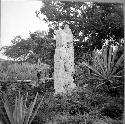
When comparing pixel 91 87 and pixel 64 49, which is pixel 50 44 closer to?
pixel 64 49

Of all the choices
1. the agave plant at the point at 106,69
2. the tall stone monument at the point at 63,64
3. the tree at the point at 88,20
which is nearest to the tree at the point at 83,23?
the tree at the point at 88,20

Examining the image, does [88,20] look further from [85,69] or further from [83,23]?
[85,69]

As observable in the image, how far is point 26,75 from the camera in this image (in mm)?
6875

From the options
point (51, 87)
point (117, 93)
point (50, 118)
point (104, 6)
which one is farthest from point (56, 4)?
point (50, 118)

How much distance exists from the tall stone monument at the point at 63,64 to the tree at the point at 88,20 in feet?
4.50

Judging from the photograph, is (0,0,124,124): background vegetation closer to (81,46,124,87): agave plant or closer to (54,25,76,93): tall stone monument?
(81,46,124,87): agave plant

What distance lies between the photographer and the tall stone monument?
5605 mm

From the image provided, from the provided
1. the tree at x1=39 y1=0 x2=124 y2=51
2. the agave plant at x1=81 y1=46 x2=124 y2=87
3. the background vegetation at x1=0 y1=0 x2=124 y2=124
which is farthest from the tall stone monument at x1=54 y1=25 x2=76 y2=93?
the tree at x1=39 y1=0 x2=124 y2=51

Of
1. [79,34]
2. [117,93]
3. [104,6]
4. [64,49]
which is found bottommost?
[117,93]

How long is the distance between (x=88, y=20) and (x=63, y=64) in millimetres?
1907

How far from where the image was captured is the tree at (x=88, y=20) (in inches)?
261

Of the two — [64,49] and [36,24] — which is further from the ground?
[36,24]

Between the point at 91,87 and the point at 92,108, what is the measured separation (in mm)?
897

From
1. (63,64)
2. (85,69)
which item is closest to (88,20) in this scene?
(85,69)
